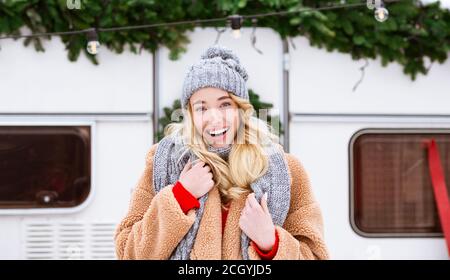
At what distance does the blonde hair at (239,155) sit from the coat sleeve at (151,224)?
96 mm

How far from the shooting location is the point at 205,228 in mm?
1339

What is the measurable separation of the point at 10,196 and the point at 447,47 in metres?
1.91

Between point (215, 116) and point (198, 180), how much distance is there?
0.47 feet

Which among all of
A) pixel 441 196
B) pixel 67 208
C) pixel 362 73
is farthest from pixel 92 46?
pixel 441 196

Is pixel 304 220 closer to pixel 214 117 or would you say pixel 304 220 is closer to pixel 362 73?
pixel 214 117

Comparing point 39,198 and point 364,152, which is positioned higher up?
point 364,152

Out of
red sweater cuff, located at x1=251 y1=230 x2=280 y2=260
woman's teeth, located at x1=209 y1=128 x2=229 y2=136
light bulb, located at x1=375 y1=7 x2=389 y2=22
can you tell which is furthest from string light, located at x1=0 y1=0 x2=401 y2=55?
red sweater cuff, located at x1=251 y1=230 x2=280 y2=260

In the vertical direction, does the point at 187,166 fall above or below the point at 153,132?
below

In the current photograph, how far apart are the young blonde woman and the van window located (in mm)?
1217

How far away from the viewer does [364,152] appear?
262 cm

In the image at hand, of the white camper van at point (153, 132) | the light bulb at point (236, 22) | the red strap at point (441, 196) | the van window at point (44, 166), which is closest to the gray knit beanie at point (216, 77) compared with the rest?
the light bulb at point (236, 22)

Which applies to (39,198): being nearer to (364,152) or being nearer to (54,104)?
(54,104)

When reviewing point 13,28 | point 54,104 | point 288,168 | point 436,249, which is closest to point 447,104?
point 436,249
